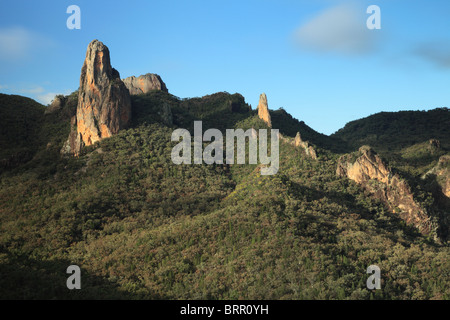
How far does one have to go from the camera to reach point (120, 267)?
6106 centimetres

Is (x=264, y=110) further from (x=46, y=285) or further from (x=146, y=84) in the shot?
(x=46, y=285)

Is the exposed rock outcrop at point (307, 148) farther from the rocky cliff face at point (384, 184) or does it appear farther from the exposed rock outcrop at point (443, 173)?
the exposed rock outcrop at point (443, 173)

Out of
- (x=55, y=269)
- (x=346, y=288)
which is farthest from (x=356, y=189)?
(x=55, y=269)

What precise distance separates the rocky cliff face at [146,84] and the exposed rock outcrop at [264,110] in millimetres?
41269

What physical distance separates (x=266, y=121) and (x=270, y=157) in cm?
1456

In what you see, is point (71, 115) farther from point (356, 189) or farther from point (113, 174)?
point (356, 189)

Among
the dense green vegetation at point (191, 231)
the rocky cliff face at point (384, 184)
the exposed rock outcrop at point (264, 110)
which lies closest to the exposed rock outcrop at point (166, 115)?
the dense green vegetation at point (191, 231)

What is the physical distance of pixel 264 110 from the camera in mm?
107438

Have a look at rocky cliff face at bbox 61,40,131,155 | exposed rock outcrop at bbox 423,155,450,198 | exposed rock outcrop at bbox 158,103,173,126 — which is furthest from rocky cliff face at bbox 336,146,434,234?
rocky cliff face at bbox 61,40,131,155

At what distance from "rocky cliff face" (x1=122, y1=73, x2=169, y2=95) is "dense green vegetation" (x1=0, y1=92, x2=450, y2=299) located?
36393 mm

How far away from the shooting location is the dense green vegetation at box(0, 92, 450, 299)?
56125 millimetres

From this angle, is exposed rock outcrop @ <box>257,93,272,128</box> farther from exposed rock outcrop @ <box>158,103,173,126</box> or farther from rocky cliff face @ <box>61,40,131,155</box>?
rocky cliff face @ <box>61,40,131,155</box>

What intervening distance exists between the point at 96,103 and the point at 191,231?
42.3 meters
